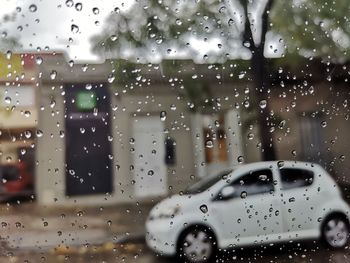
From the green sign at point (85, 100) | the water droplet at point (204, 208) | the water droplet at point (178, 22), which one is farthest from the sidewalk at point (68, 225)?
the water droplet at point (178, 22)

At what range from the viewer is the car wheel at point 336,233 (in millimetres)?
1000

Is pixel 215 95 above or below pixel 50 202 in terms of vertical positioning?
above

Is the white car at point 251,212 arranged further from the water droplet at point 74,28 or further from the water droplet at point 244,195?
the water droplet at point 74,28

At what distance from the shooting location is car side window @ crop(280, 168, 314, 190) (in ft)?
3.24

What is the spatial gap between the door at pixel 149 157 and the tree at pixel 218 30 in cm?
17

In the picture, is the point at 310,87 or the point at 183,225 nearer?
the point at 183,225

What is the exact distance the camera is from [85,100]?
958 mm

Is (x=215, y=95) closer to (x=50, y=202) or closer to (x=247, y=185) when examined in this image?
(x=247, y=185)

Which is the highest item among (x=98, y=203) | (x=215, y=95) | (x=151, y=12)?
(x=151, y=12)

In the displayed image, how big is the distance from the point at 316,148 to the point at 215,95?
266 millimetres

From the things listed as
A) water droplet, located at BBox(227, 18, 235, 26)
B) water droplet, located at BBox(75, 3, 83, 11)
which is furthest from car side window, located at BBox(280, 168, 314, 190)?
water droplet, located at BBox(75, 3, 83, 11)

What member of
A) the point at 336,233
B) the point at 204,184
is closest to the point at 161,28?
the point at 204,184

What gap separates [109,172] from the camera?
943mm

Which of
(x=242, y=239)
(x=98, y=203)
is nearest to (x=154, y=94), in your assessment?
(x=98, y=203)
